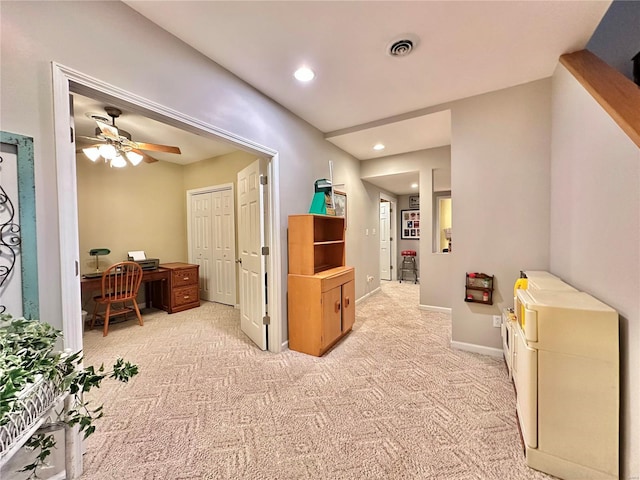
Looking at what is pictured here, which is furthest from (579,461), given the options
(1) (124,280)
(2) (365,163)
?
(1) (124,280)

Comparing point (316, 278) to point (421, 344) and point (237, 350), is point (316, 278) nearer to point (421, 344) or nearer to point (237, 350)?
point (237, 350)

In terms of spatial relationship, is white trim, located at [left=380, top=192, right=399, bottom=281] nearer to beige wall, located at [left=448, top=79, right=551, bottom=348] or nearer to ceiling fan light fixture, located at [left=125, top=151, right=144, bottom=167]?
beige wall, located at [left=448, top=79, right=551, bottom=348]

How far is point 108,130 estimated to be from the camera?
2.47m

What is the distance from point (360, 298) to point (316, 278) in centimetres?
217

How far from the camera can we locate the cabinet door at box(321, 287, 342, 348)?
2590mm

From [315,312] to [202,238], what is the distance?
3.26 metres

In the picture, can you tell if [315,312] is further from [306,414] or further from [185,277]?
[185,277]

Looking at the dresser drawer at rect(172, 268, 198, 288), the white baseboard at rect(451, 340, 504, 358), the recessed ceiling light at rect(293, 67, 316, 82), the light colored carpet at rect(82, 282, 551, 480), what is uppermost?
the recessed ceiling light at rect(293, 67, 316, 82)

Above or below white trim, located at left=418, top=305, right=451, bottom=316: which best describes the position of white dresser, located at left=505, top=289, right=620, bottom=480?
above

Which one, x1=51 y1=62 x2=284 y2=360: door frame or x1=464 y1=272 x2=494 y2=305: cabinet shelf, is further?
x1=464 y1=272 x2=494 y2=305: cabinet shelf

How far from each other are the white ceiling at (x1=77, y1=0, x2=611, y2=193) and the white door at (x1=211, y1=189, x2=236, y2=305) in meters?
2.39

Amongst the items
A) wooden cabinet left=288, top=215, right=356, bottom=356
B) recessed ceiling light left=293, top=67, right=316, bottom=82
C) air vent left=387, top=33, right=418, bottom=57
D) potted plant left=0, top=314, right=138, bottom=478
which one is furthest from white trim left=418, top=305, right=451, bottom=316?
potted plant left=0, top=314, right=138, bottom=478

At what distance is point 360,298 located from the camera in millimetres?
4508

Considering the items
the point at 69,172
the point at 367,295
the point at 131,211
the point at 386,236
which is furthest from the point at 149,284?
the point at 386,236
